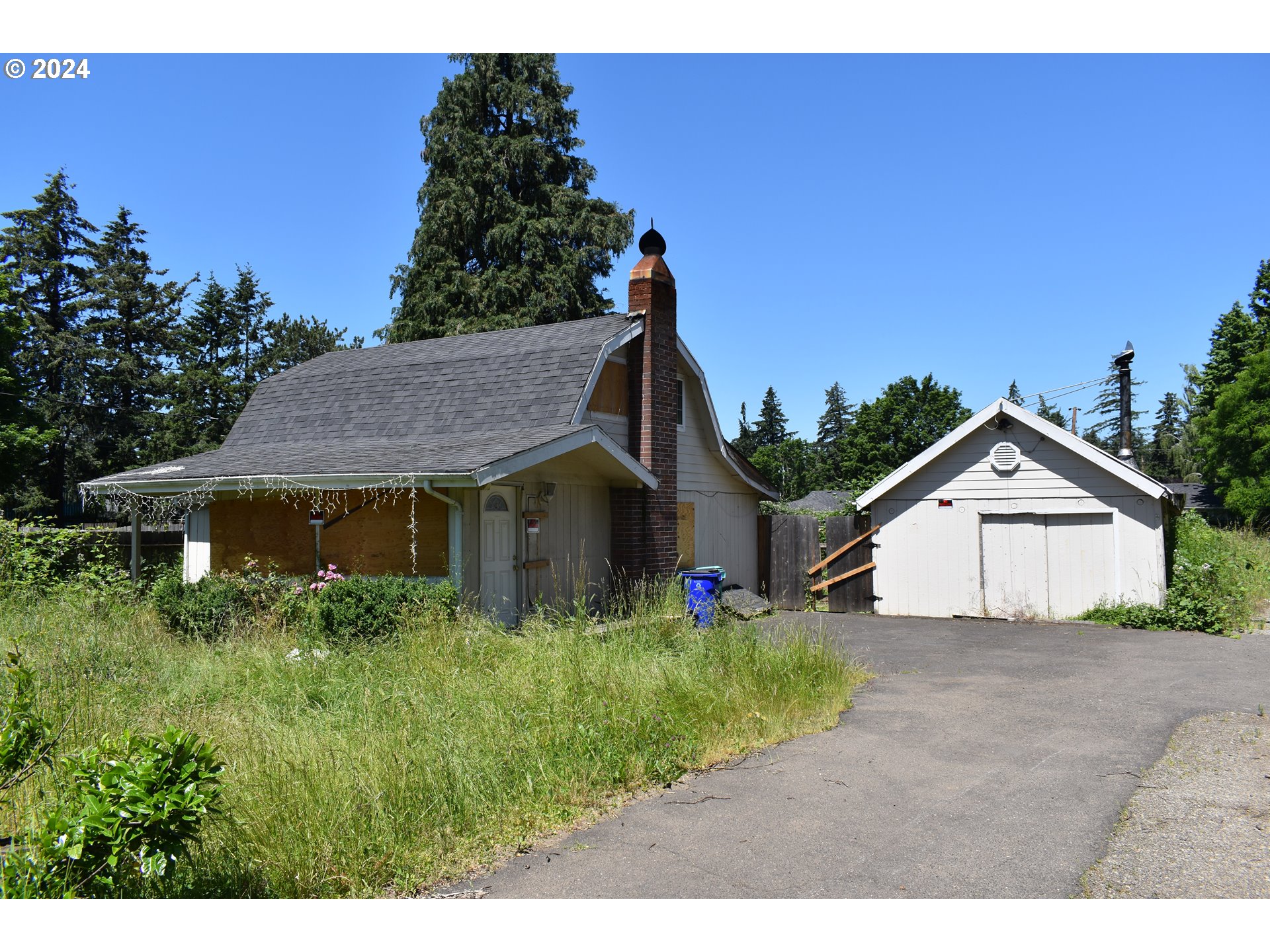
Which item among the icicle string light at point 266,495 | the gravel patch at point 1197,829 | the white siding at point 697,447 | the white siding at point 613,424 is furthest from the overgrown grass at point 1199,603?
the icicle string light at point 266,495

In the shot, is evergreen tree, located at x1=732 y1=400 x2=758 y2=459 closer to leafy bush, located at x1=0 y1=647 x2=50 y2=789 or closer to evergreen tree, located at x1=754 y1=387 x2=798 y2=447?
evergreen tree, located at x1=754 y1=387 x2=798 y2=447

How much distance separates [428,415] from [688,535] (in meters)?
5.53

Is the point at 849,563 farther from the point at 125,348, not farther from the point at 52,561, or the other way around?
the point at 125,348

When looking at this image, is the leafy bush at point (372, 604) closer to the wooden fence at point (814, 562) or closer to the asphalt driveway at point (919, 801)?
the asphalt driveway at point (919, 801)

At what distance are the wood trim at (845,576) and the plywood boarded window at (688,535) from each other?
2546 millimetres

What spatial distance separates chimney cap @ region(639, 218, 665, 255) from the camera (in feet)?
54.1

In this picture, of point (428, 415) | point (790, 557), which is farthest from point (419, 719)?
point (790, 557)

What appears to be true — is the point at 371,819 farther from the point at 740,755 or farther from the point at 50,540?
the point at 50,540

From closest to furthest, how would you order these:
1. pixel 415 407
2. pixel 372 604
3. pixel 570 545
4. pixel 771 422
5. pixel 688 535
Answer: pixel 372 604
pixel 570 545
pixel 415 407
pixel 688 535
pixel 771 422

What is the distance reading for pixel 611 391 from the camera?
51.6 feet

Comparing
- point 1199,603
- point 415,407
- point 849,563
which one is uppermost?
point 415,407

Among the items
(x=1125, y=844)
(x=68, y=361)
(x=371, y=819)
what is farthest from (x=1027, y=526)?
(x=68, y=361)

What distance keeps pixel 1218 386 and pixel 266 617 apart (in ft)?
153

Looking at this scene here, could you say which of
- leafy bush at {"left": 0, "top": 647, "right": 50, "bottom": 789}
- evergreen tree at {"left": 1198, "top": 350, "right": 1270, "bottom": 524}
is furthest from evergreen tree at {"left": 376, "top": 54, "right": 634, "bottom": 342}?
leafy bush at {"left": 0, "top": 647, "right": 50, "bottom": 789}
